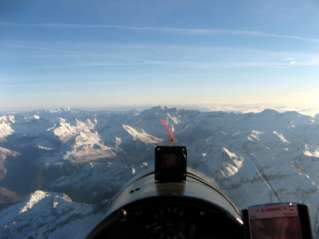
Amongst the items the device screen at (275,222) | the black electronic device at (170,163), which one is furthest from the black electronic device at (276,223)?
the black electronic device at (170,163)

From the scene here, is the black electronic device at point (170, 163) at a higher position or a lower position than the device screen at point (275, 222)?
higher

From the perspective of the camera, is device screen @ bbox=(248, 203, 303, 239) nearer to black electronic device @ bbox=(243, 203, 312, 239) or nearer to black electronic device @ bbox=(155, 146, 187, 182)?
black electronic device @ bbox=(243, 203, 312, 239)

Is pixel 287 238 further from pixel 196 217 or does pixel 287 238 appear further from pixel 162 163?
pixel 162 163

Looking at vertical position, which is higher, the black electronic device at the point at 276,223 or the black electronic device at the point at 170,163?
the black electronic device at the point at 170,163

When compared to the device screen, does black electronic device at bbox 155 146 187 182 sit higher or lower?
higher

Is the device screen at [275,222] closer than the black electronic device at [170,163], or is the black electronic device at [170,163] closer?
the device screen at [275,222]

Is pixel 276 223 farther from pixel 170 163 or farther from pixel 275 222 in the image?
pixel 170 163

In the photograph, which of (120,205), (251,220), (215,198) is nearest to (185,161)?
(215,198)

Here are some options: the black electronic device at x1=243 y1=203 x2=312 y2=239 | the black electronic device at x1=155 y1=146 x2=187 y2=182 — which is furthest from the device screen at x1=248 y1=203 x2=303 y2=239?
the black electronic device at x1=155 y1=146 x2=187 y2=182

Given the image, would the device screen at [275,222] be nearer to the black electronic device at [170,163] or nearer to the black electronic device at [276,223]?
the black electronic device at [276,223]
